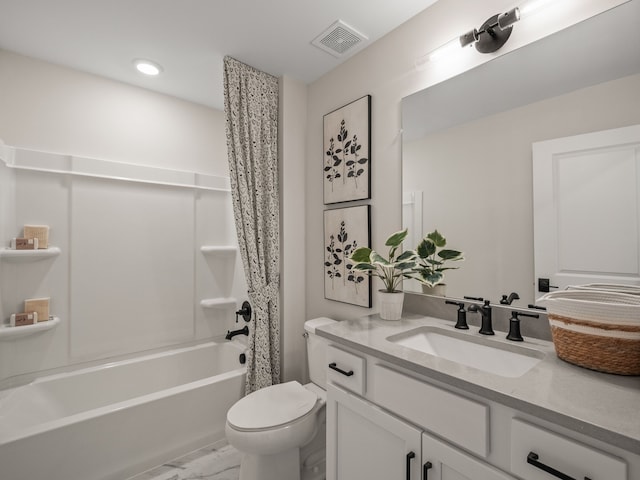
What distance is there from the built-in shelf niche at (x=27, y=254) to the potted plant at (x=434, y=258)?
88.4 inches

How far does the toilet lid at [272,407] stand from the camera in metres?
1.45

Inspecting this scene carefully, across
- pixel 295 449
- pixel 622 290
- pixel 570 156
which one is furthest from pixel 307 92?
pixel 295 449

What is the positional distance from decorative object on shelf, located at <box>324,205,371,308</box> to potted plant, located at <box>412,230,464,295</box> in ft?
1.27

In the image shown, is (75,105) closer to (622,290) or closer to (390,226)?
(390,226)

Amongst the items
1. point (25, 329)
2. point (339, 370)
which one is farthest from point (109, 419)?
point (339, 370)

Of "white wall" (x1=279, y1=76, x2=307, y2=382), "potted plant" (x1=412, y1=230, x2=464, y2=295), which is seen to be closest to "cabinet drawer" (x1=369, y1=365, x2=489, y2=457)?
"potted plant" (x1=412, y1=230, x2=464, y2=295)

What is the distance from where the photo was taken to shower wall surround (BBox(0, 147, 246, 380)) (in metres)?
1.96

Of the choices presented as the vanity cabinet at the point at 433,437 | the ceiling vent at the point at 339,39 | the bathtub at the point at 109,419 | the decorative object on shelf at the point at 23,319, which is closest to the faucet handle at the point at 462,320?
the vanity cabinet at the point at 433,437

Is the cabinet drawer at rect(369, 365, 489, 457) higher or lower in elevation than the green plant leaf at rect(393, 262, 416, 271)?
lower

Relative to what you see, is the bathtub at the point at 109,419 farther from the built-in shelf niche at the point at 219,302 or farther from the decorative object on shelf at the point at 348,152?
the decorative object on shelf at the point at 348,152

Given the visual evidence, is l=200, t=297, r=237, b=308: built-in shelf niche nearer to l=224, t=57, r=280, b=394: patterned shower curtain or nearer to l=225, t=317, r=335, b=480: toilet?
l=224, t=57, r=280, b=394: patterned shower curtain

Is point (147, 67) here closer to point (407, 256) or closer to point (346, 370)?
point (407, 256)

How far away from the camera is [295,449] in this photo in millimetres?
1592

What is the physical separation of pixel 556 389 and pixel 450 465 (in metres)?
0.36
